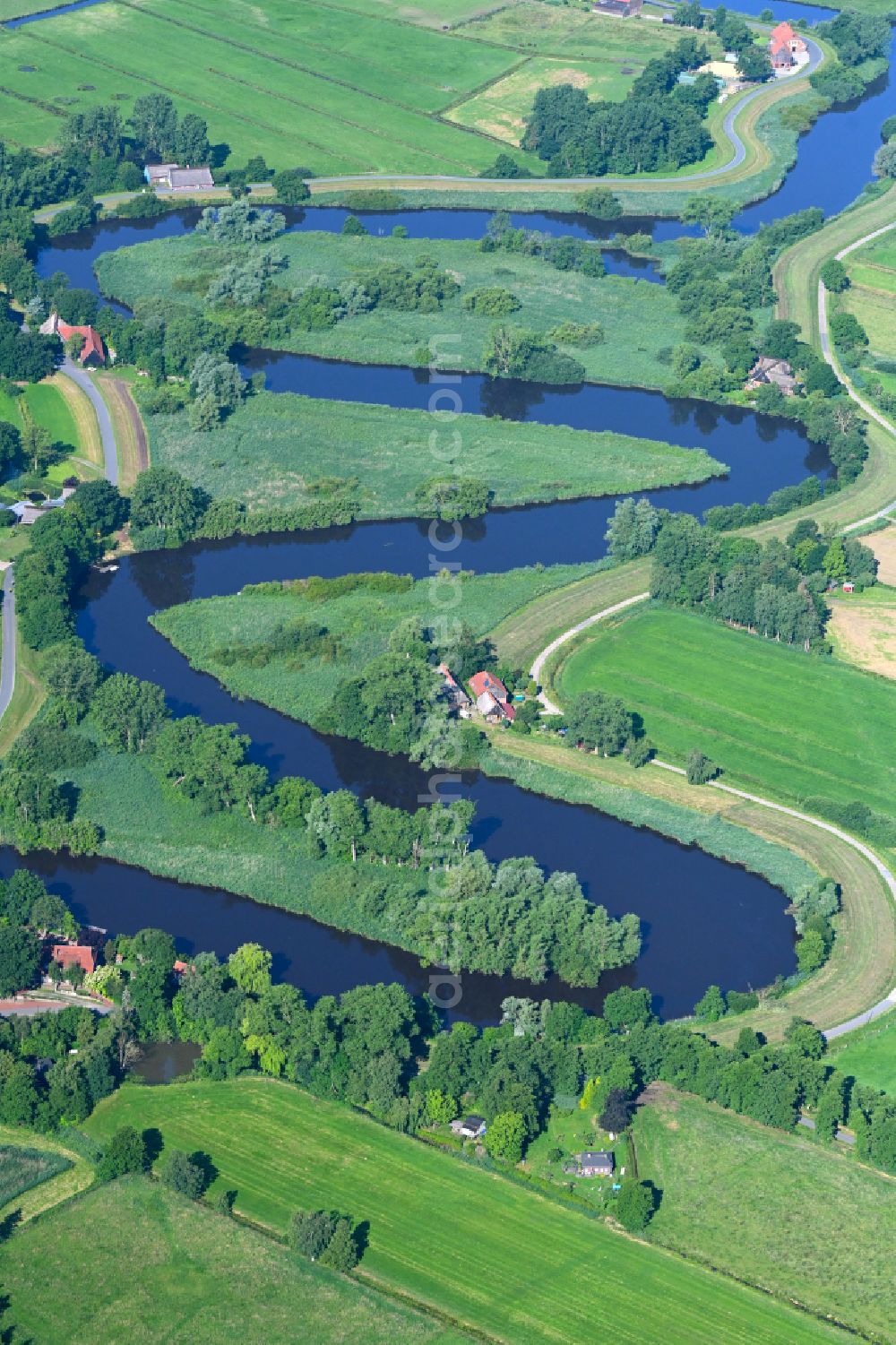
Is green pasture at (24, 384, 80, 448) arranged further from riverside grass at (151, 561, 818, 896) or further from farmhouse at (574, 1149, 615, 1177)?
farmhouse at (574, 1149, 615, 1177)

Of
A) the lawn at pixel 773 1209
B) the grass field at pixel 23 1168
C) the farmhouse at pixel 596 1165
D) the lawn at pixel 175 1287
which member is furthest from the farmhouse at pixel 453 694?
the lawn at pixel 175 1287

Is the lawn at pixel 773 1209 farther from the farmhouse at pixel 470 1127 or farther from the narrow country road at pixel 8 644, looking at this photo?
the narrow country road at pixel 8 644

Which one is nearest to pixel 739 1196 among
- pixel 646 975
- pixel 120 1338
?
pixel 646 975

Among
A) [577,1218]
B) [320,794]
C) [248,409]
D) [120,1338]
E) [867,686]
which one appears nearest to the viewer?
[120,1338]

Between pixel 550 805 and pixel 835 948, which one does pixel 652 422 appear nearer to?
pixel 550 805

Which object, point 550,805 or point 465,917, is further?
point 550,805

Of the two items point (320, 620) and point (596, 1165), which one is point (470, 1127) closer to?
point (596, 1165)
